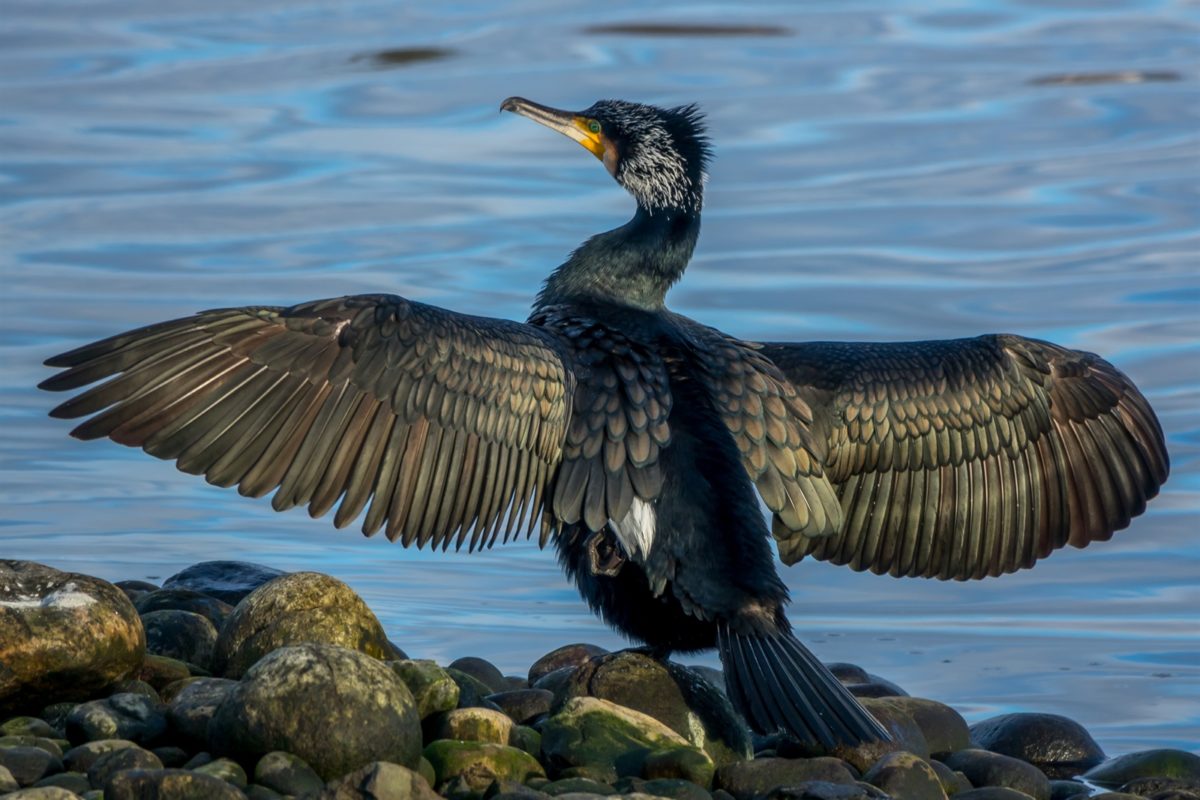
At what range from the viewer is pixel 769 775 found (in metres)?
6.89

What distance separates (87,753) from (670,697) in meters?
1.98

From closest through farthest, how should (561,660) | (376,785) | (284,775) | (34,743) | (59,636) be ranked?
(376,785) < (284,775) < (34,743) < (59,636) < (561,660)

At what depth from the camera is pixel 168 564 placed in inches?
407

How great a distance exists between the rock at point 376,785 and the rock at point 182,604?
2.42 metres

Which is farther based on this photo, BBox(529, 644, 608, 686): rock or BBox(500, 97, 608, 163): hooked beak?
BBox(500, 97, 608, 163): hooked beak

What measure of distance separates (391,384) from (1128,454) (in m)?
3.39

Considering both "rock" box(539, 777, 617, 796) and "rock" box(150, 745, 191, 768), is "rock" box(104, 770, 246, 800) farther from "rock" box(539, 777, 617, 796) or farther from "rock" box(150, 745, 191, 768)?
"rock" box(539, 777, 617, 796)

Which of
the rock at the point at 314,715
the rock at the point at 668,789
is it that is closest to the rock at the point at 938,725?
the rock at the point at 668,789

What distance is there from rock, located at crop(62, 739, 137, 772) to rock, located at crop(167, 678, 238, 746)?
0.26 meters

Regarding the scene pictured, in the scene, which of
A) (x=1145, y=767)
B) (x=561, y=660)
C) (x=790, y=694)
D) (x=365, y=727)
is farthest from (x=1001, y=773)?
(x=365, y=727)

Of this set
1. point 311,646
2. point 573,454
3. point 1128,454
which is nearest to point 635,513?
point 573,454

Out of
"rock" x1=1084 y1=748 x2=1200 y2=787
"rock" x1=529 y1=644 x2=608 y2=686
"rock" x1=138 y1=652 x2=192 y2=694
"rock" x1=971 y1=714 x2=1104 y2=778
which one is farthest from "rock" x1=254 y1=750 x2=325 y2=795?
"rock" x1=1084 y1=748 x2=1200 y2=787

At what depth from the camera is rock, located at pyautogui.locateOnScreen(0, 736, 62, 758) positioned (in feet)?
21.1

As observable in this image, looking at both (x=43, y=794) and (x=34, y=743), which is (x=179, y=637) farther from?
(x=43, y=794)
